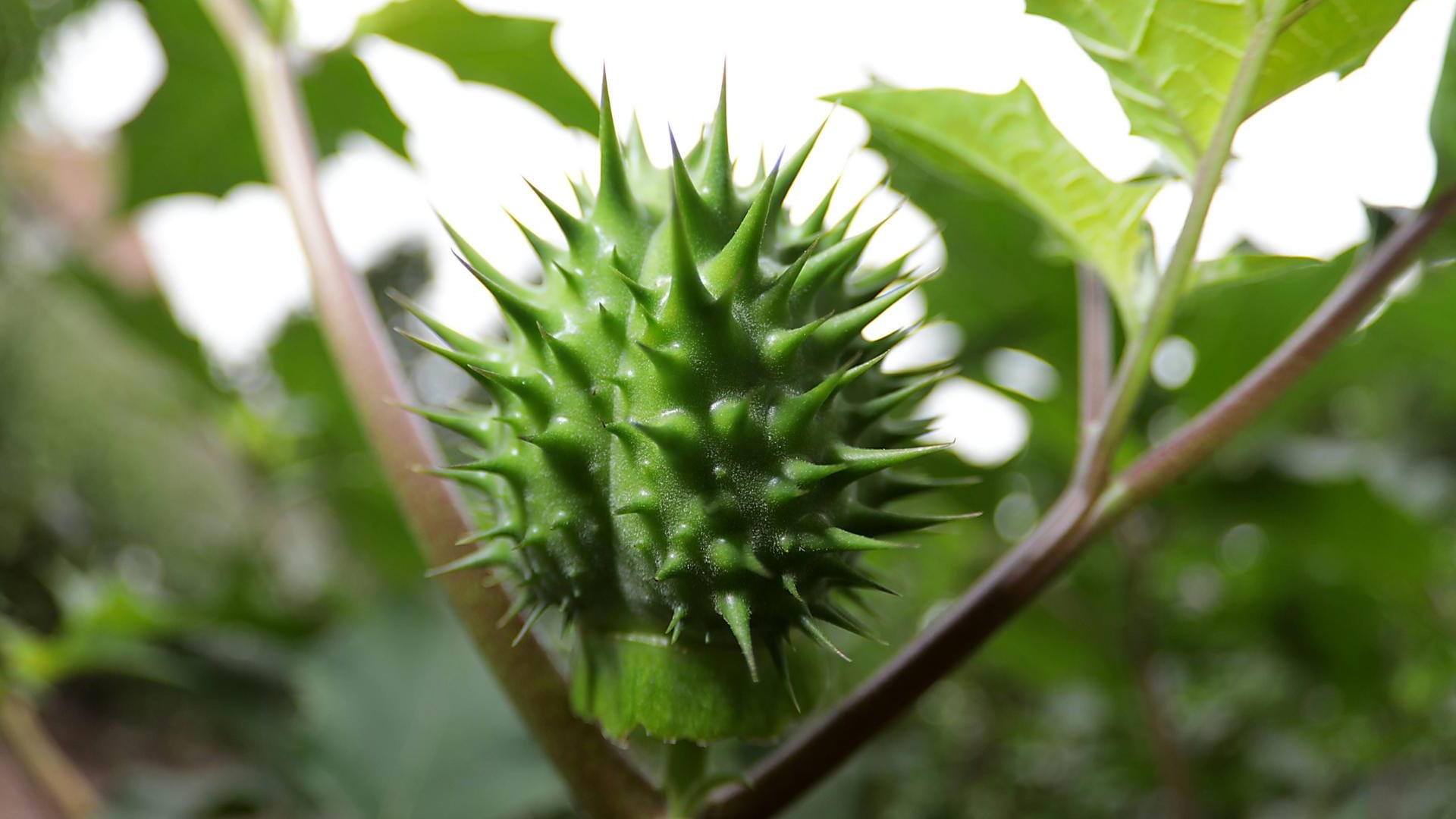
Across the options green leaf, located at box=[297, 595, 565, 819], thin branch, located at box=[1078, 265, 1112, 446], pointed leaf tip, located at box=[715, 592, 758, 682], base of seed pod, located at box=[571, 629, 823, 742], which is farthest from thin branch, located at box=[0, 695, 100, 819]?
thin branch, located at box=[1078, 265, 1112, 446]

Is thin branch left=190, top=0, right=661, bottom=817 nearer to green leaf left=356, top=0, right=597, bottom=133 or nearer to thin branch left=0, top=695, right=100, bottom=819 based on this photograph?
green leaf left=356, top=0, right=597, bottom=133

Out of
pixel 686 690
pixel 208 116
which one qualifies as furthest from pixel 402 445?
pixel 208 116

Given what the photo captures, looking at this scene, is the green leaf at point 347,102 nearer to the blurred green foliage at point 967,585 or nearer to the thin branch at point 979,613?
the blurred green foliage at point 967,585

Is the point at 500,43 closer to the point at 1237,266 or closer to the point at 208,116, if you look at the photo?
the point at 208,116

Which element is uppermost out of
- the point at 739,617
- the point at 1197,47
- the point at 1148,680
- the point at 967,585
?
the point at 1197,47

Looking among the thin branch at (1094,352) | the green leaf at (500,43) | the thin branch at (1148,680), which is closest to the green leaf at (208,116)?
the green leaf at (500,43)

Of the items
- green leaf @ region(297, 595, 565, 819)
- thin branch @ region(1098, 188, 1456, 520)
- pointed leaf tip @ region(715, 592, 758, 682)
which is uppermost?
pointed leaf tip @ region(715, 592, 758, 682)
